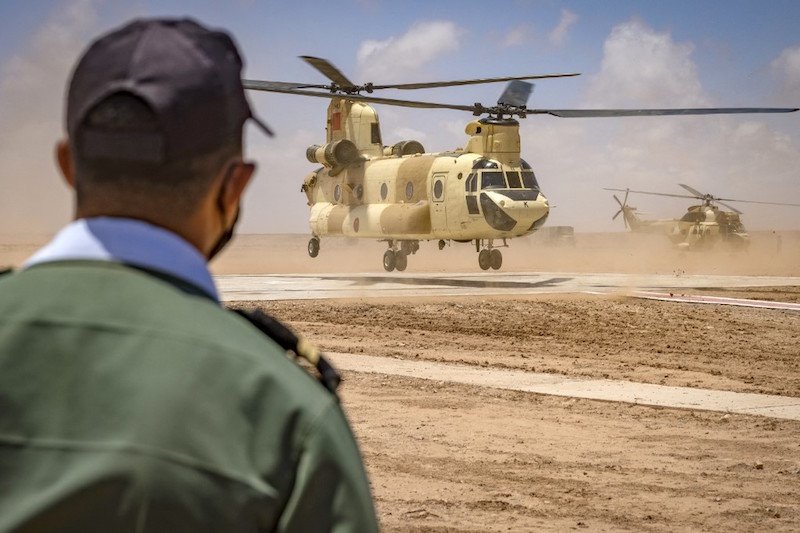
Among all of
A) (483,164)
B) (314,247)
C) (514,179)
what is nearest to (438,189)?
(483,164)

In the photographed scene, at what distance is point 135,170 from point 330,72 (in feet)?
86.1

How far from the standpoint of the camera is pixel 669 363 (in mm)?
13555

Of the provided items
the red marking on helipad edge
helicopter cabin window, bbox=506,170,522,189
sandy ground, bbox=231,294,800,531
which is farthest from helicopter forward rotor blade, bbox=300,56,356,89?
sandy ground, bbox=231,294,800,531

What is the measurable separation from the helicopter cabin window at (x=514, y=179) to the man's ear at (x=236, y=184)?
24179 millimetres

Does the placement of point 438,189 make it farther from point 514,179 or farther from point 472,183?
point 514,179

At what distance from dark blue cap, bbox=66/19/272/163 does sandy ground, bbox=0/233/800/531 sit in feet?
16.5

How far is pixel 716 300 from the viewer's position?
21.0 m

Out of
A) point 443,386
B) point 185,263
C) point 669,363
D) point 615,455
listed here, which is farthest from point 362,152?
point 185,263

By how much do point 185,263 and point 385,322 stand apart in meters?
15.9

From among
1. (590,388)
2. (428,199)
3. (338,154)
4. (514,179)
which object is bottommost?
(590,388)

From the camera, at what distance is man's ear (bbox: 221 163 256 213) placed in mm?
1651

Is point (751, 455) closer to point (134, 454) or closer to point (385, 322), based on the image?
point (134, 454)

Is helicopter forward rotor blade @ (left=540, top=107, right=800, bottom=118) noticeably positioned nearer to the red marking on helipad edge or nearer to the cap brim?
the red marking on helipad edge

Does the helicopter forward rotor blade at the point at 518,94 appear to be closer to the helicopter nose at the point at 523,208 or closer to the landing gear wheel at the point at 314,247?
the helicopter nose at the point at 523,208
